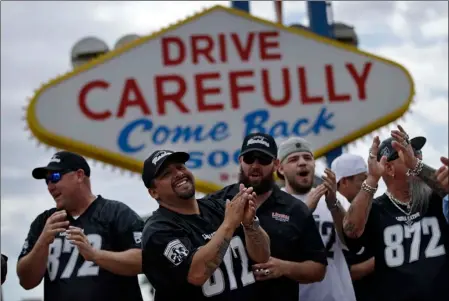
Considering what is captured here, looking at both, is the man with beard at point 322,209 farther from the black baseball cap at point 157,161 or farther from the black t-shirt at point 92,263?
the black baseball cap at point 157,161

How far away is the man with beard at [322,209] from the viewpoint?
6383mm

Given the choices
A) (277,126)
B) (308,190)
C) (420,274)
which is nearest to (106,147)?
(277,126)

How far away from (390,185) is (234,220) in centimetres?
157

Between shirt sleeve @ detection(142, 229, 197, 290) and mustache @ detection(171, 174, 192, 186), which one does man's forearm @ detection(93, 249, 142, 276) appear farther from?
mustache @ detection(171, 174, 192, 186)

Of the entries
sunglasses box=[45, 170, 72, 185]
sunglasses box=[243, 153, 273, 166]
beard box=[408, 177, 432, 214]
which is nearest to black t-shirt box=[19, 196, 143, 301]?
sunglasses box=[45, 170, 72, 185]

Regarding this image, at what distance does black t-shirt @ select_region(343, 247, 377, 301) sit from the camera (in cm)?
667

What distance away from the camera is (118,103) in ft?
41.8

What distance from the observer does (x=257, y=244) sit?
5375mm

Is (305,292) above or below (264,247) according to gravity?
below

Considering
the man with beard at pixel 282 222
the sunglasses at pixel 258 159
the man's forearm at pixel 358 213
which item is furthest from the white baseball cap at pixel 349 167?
the sunglasses at pixel 258 159

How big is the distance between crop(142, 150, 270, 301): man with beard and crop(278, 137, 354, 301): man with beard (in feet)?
3.18

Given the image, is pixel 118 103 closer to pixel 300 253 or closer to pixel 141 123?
pixel 141 123

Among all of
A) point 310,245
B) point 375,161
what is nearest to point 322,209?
point 310,245

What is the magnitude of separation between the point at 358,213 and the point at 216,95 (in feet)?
23.0
